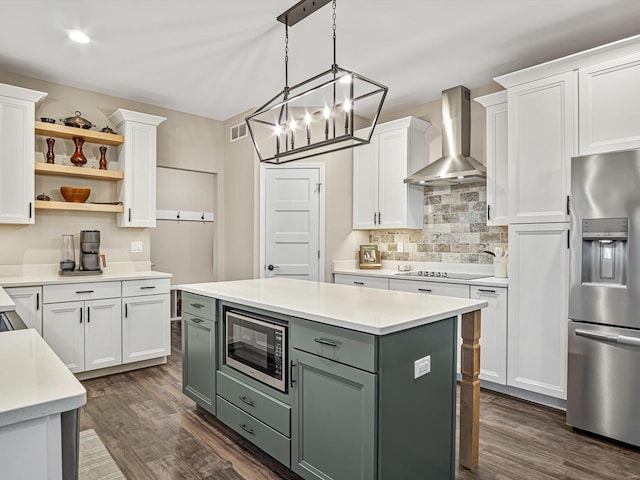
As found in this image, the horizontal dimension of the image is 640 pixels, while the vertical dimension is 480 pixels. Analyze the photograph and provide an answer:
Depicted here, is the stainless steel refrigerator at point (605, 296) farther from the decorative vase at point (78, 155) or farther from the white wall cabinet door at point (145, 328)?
the decorative vase at point (78, 155)

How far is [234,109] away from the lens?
15.9 feet

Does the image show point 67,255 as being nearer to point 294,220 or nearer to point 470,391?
point 294,220

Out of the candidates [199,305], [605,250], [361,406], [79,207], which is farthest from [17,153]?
[605,250]

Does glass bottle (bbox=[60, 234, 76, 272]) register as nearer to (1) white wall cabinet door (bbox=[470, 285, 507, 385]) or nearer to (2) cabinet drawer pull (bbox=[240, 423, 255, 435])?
(2) cabinet drawer pull (bbox=[240, 423, 255, 435])

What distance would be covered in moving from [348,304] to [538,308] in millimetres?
1809

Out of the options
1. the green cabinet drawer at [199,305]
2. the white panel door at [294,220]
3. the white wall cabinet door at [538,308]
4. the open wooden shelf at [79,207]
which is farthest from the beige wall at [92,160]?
the white wall cabinet door at [538,308]

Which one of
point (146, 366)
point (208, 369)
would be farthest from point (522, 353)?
point (146, 366)

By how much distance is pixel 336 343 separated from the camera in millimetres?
1855

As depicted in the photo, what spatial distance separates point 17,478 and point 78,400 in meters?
0.18

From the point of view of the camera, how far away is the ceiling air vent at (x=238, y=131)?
4.92 metres

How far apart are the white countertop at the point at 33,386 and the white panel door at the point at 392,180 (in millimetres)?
3717

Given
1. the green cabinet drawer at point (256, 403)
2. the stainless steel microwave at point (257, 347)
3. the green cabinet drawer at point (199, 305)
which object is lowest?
the green cabinet drawer at point (256, 403)

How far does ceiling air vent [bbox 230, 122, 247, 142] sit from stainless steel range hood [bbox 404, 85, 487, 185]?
6.90 feet

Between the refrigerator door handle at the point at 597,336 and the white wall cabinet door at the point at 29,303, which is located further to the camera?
the white wall cabinet door at the point at 29,303
